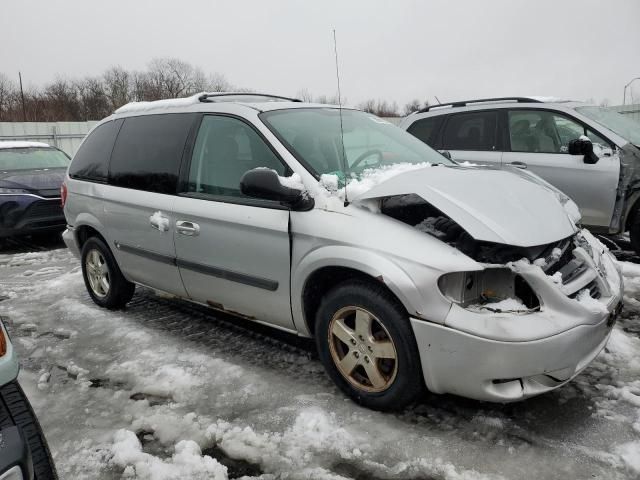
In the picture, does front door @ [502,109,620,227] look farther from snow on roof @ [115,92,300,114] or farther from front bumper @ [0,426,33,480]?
front bumper @ [0,426,33,480]

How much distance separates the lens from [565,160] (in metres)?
5.61

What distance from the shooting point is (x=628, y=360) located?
3.24 metres

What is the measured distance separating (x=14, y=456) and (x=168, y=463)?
1028mm

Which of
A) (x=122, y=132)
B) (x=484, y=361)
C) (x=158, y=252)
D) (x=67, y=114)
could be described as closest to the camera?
(x=484, y=361)

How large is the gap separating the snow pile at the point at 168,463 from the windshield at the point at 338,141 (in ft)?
5.35

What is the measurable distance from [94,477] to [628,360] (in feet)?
10.2

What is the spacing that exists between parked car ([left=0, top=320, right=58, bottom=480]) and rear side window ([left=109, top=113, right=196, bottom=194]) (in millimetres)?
1965

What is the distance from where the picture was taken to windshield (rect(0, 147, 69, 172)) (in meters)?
8.62

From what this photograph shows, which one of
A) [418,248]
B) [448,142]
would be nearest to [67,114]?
[448,142]

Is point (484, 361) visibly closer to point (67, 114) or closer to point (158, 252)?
point (158, 252)

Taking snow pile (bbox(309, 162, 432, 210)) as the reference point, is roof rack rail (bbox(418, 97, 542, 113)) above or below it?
above

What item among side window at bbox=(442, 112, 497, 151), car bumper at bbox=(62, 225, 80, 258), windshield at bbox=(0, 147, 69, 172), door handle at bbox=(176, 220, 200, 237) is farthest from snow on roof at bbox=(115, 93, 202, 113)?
windshield at bbox=(0, 147, 69, 172)

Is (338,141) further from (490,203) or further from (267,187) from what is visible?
(490,203)

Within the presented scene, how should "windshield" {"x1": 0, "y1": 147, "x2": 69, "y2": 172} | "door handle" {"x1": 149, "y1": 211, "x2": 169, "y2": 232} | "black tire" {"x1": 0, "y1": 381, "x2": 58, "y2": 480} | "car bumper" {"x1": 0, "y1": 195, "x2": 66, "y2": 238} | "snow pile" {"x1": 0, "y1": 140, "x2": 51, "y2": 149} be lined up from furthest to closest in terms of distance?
"snow pile" {"x1": 0, "y1": 140, "x2": 51, "y2": 149}, "windshield" {"x1": 0, "y1": 147, "x2": 69, "y2": 172}, "car bumper" {"x1": 0, "y1": 195, "x2": 66, "y2": 238}, "door handle" {"x1": 149, "y1": 211, "x2": 169, "y2": 232}, "black tire" {"x1": 0, "y1": 381, "x2": 58, "y2": 480}
